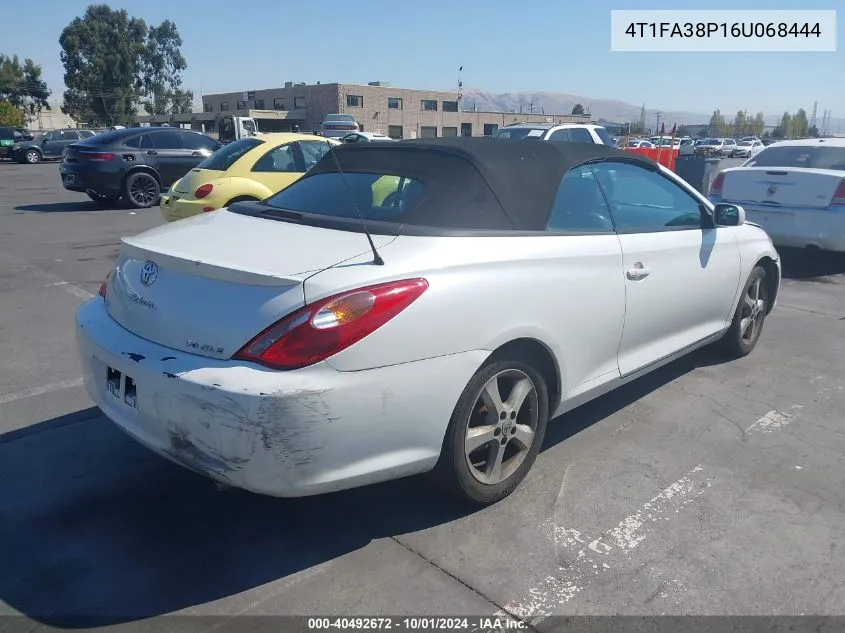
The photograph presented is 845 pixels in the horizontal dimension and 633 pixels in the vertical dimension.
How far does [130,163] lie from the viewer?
534 inches

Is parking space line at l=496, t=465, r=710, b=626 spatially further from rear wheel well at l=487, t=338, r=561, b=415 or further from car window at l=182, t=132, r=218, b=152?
car window at l=182, t=132, r=218, b=152

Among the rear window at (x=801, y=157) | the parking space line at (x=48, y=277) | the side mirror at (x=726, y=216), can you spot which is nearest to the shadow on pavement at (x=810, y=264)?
the rear window at (x=801, y=157)

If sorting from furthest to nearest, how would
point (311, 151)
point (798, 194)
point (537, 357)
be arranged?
point (311, 151)
point (798, 194)
point (537, 357)

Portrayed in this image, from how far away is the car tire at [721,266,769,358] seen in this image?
4.96 meters

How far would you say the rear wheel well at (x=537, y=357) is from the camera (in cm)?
Result: 299

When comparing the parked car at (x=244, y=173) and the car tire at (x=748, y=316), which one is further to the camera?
the parked car at (x=244, y=173)

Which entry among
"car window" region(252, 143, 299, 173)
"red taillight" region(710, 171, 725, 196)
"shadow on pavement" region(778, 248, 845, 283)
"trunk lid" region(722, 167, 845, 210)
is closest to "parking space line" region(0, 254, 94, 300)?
"car window" region(252, 143, 299, 173)

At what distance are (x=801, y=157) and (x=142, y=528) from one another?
28.3ft

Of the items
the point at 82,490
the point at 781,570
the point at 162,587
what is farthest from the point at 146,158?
the point at 781,570

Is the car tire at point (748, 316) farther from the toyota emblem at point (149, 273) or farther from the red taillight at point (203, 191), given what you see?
the red taillight at point (203, 191)

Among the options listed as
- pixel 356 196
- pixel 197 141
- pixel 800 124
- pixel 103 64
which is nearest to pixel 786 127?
pixel 800 124

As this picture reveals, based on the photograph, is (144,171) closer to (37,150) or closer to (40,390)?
(40,390)

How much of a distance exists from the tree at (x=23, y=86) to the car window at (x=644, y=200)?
82.0m

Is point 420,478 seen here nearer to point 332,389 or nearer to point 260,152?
point 332,389
